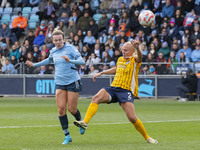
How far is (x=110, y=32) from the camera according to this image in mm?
29422

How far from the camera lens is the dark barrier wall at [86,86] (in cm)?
2611

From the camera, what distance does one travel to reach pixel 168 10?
28.3 m

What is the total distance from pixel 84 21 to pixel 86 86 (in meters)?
5.32

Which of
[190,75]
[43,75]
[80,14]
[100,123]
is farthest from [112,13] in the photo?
[100,123]

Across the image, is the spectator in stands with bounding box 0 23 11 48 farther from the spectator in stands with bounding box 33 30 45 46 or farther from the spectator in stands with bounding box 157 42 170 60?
the spectator in stands with bounding box 157 42 170 60

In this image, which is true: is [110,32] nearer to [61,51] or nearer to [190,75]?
[190,75]

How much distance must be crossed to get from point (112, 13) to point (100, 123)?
18.3 m

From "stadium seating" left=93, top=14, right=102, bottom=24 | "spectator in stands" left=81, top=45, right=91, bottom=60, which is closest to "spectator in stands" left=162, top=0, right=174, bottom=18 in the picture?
"spectator in stands" left=81, top=45, right=91, bottom=60

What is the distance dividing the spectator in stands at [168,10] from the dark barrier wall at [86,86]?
13.0 feet

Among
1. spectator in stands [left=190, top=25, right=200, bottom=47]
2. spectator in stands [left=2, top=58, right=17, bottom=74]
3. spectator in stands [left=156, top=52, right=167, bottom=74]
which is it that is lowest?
spectator in stands [left=2, top=58, right=17, bottom=74]

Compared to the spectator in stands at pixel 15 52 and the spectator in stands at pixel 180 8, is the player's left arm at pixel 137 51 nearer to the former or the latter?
the spectator in stands at pixel 180 8

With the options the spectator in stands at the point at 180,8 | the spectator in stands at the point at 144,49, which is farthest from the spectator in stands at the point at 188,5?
the spectator in stands at the point at 144,49

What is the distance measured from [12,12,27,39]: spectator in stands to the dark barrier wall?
6.22 meters

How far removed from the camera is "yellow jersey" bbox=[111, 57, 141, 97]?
9.86 m
